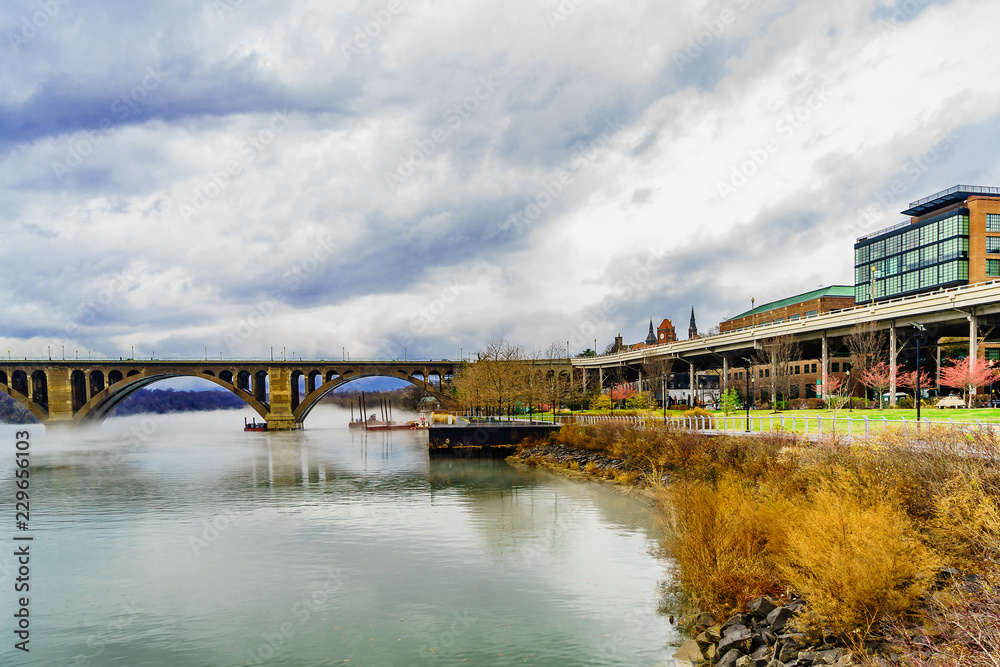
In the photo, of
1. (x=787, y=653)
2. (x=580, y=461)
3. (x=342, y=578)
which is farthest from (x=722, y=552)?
(x=580, y=461)

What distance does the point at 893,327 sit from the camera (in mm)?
51938

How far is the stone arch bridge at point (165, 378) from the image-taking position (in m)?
106

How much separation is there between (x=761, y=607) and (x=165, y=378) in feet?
391

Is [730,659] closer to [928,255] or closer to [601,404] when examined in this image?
[601,404]

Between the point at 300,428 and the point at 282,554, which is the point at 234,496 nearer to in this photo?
the point at 282,554

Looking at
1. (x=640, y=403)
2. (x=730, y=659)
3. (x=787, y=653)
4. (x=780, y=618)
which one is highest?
(x=780, y=618)

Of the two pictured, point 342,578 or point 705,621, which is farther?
point 342,578

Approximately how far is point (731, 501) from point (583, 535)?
8.95 meters

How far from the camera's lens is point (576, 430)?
50.7 metres

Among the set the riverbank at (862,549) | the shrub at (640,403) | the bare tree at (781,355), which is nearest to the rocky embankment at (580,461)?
the riverbank at (862,549)

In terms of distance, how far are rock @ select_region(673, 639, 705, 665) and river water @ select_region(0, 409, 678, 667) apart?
45cm

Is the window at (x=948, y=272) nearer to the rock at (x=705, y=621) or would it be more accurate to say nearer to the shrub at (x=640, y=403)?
the shrub at (x=640, y=403)

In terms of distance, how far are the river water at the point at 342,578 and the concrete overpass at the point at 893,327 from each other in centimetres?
3257

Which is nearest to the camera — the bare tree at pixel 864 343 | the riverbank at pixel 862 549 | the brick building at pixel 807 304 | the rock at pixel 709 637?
the riverbank at pixel 862 549
